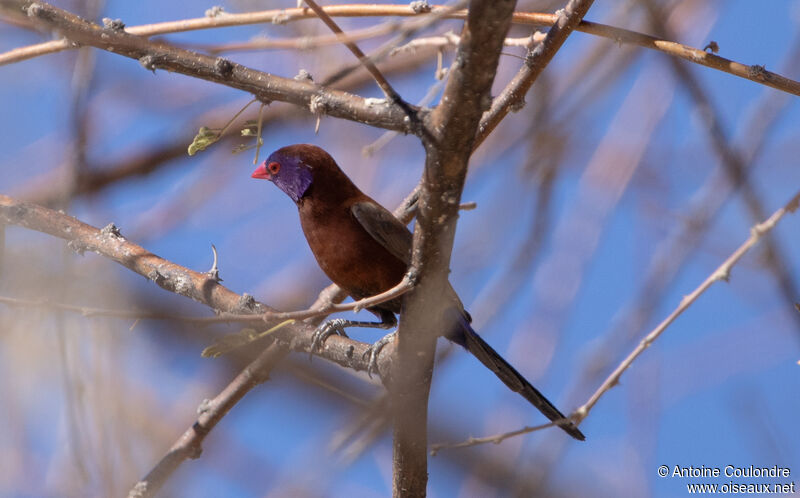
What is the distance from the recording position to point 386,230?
Answer: 10.9 ft

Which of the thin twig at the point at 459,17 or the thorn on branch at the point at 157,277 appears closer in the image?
the thin twig at the point at 459,17

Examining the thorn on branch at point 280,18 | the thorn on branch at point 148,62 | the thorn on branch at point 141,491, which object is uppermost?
the thorn on branch at point 280,18

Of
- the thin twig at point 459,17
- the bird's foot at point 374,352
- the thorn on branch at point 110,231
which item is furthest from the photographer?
the thorn on branch at point 110,231

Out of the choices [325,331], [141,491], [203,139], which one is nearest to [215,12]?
[203,139]

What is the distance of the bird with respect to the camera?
3.32 meters

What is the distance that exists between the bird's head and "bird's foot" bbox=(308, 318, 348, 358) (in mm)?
658

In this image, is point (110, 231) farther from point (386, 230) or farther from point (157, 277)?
point (386, 230)

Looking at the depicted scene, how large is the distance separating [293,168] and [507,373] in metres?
1.44

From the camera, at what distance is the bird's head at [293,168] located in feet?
12.3

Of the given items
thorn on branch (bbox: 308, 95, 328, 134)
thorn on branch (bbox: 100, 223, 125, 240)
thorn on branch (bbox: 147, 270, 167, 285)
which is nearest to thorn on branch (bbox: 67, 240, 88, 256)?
thorn on branch (bbox: 100, 223, 125, 240)

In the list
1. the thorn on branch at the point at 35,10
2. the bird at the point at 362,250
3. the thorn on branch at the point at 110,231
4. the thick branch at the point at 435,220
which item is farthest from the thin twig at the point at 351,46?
the thorn on branch at the point at 110,231

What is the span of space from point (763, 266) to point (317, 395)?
247cm

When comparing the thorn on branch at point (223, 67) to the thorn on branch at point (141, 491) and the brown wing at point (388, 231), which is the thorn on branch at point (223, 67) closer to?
the brown wing at point (388, 231)

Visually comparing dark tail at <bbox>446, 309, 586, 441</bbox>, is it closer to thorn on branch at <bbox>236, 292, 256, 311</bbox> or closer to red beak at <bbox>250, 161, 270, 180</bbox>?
thorn on branch at <bbox>236, 292, 256, 311</bbox>
